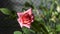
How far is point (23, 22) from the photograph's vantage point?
0.55 meters

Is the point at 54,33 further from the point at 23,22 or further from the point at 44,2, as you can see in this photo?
the point at 44,2

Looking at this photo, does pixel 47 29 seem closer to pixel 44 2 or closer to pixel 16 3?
pixel 44 2

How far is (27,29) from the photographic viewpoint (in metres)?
0.58

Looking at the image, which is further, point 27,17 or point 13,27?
point 13,27

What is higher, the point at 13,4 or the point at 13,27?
the point at 13,4

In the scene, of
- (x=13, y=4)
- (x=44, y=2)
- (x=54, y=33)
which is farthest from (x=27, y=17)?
(x=13, y=4)

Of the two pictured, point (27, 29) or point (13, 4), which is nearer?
point (27, 29)

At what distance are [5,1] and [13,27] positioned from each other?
0.17 meters

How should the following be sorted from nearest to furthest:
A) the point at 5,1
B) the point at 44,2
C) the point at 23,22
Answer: the point at 23,22
the point at 44,2
the point at 5,1

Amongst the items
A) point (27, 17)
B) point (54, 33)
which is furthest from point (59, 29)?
point (27, 17)

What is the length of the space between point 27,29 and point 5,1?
0.38 meters

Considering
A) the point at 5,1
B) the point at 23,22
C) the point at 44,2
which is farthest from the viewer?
the point at 5,1

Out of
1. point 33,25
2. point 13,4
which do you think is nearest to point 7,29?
point 13,4

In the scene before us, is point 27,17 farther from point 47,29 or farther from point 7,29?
point 7,29
